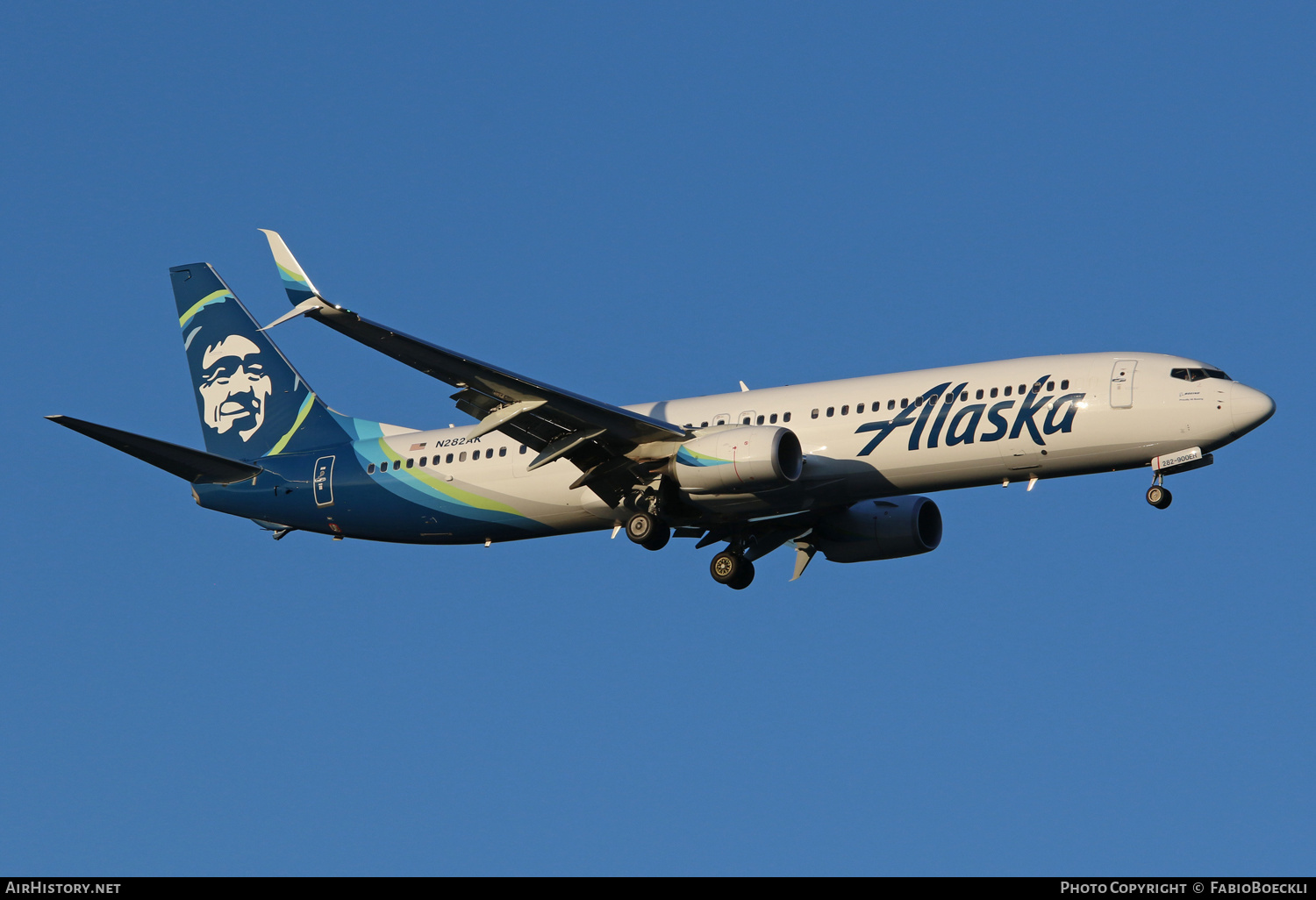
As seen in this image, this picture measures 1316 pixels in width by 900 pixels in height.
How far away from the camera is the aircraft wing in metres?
34.8

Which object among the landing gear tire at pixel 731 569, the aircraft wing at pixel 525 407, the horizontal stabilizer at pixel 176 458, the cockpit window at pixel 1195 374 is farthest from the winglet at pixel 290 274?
the cockpit window at pixel 1195 374

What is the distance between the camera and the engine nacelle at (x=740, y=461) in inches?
1519

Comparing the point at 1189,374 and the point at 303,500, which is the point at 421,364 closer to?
the point at 303,500

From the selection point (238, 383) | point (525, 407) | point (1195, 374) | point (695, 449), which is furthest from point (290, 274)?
point (1195, 374)

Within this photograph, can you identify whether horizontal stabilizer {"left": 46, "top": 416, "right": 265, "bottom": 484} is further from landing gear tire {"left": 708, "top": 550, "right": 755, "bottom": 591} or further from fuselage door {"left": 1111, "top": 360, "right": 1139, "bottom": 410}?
fuselage door {"left": 1111, "top": 360, "right": 1139, "bottom": 410}

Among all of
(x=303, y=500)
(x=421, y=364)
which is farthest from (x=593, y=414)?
(x=303, y=500)

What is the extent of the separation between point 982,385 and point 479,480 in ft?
44.5

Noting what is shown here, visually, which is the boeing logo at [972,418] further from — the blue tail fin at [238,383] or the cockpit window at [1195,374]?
the blue tail fin at [238,383]

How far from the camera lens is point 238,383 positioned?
49062 mm

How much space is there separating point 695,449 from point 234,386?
1662cm

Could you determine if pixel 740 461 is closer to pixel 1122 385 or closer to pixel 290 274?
pixel 1122 385

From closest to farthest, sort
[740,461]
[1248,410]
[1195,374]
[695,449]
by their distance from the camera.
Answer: [1248,410] < [1195,374] < [740,461] < [695,449]

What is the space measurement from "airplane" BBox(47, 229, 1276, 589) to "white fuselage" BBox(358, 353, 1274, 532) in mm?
47

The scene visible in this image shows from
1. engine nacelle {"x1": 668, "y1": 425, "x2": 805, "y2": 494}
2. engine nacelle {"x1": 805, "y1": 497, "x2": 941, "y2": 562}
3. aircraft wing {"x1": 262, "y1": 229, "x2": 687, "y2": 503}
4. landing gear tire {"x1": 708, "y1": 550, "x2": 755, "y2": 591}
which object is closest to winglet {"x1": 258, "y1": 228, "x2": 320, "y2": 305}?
aircraft wing {"x1": 262, "y1": 229, "x2": 687, "y2": 503}
